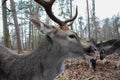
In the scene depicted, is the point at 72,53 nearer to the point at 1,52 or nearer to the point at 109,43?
the point at 1,52

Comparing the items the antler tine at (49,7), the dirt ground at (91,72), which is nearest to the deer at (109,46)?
the dirt ground at (91,72)

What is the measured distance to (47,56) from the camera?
5832mm

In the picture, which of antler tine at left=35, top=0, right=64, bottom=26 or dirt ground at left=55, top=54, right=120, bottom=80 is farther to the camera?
dirt ground at left=55, top=54, right=120, bottom=80

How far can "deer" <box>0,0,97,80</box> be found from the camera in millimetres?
5680

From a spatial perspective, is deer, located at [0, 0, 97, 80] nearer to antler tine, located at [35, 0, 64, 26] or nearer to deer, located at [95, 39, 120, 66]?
antler tine, located at [35, 0, 64, 26]

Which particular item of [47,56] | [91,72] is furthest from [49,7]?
[91,72]

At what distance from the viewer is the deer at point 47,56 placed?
5.68m

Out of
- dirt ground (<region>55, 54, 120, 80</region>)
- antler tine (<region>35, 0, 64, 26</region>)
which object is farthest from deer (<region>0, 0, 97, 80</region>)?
dirt ground (<region>55, 54, 120, 80</region>)

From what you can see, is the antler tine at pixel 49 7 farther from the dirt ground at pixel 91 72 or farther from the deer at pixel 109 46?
the deer at pixel 109 46

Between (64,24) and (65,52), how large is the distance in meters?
0.61

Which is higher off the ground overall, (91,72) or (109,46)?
(109,46)

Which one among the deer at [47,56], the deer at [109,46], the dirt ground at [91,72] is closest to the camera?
the deer at [47,56]

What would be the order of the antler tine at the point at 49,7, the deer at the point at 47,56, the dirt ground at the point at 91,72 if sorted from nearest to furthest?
the deer at the point at 47,56, the antler tine at the point at 49,7, the dirt ground at the point at 91,72

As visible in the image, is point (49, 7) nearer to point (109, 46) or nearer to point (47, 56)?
point (47, 56)
